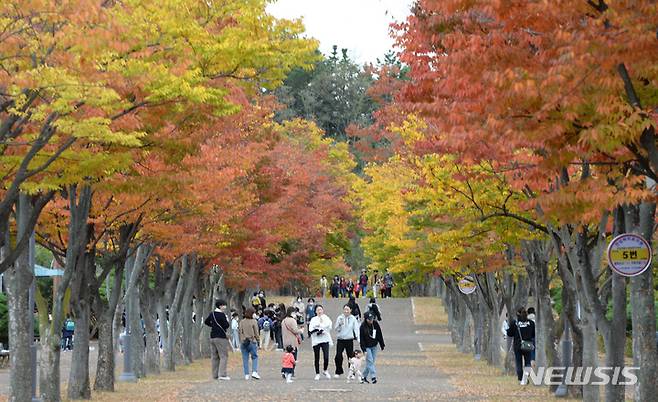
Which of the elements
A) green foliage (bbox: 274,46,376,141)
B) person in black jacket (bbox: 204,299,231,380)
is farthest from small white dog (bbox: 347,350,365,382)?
green foliage (bbox: 274,46,376,141)

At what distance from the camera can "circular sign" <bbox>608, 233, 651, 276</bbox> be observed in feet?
52.3

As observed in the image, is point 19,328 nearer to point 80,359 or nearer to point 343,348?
point 80,359

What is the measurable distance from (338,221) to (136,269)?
44.2 meters

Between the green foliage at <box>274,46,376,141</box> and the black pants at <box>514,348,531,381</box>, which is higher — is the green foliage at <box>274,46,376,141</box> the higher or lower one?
the higher one

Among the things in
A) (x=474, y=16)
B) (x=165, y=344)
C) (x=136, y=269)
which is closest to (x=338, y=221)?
(x=165, y=344)

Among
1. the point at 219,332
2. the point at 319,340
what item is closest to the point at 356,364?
the point at 319,340

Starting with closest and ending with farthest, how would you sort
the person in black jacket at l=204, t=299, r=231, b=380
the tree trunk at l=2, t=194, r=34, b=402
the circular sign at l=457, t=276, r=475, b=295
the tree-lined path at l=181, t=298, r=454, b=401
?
the tree trunk at l=2, t=194, r=34, b=402, the tree-lined path at l=181, t=298, r=454, b=401, the person in black jacket at l=204, t=299, r=231, b=380, the circular sign at l=457, t=276, r=475, b=295

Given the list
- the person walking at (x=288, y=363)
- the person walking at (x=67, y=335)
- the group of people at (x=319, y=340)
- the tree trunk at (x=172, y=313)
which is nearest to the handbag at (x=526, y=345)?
the group of people at (x=319, y=340)

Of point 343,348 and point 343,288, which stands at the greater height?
point 343,288

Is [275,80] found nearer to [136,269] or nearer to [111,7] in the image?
[111,7]

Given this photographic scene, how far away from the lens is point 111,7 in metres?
16.8

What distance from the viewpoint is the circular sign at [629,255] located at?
1593 centimetres

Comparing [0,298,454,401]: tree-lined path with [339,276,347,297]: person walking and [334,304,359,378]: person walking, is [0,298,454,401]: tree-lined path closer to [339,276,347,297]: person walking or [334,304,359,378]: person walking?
[334,304,359,378]: person walking

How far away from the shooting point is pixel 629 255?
52.5ft
